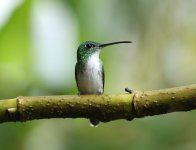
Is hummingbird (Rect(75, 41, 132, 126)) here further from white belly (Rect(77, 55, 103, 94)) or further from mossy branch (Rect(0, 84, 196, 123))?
mossy branch (Rect(0, 84, 196, 123))

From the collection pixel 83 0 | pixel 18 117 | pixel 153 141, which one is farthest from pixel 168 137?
pixel 18 117

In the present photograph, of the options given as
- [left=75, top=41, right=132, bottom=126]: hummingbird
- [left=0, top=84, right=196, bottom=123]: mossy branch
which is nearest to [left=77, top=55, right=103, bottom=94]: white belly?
[left=75, top=41, right=132, bottom=126]: hummingbird

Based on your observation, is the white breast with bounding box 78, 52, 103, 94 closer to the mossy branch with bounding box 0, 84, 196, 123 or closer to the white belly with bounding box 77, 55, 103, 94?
the white belly with bounding box 77, 55, 103, 94

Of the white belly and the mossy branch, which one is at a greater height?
the white belly

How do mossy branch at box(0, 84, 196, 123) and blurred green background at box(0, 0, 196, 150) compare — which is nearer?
mossy branch at box(0, 84, 196, 123)

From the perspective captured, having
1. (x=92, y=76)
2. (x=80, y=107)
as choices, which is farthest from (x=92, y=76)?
(x=80, y=107)

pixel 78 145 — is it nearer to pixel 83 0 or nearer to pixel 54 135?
pixel 54 135

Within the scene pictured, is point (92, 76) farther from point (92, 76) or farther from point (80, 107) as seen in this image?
point (80, 107)

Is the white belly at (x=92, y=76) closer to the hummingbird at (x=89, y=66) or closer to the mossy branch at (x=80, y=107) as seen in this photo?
the hummingbird at (x=89, y=66)
